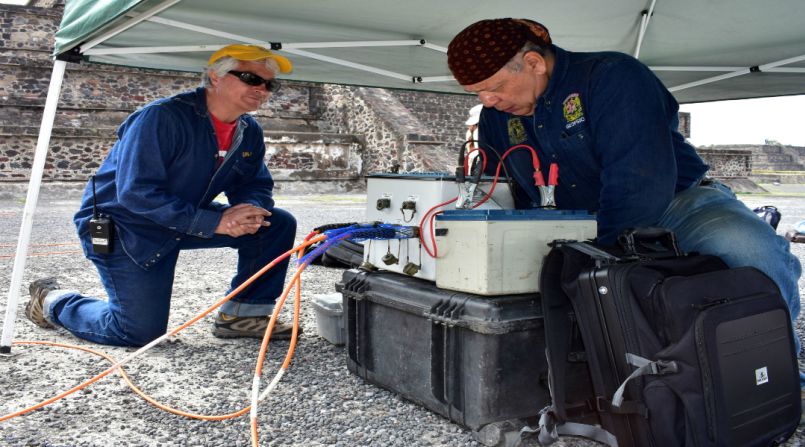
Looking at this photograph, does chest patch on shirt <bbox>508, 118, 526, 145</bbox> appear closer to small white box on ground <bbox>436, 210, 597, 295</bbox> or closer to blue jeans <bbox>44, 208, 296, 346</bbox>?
small white box on ground <bbox>436, 210, 597, 295</bbox>

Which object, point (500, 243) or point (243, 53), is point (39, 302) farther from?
point (500, 243)

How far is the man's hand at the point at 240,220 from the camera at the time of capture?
262cm

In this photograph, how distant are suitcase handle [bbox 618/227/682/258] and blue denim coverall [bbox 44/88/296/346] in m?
1.53

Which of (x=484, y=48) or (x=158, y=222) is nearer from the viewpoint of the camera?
(x=484, y=48)

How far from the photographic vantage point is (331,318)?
2824 mm

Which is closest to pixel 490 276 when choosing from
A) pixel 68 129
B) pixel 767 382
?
pixel 767 382

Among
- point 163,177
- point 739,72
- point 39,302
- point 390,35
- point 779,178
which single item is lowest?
point 779,178

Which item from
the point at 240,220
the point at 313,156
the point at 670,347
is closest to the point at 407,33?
the point at 240,220

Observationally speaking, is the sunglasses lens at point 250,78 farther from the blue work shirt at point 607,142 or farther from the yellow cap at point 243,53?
the blue work shirt at point 607,142

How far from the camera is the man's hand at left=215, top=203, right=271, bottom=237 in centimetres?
262

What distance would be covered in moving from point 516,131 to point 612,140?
1.60 feet

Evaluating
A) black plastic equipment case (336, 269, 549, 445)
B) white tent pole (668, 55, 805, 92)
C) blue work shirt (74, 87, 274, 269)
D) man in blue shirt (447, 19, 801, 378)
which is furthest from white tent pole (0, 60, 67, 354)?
white tent pole (668, 55, 805, 92)

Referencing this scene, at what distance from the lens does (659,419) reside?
1.58 m

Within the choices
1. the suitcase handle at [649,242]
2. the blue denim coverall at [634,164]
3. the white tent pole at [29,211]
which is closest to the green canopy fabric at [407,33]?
the white tent pole at [29,211]
